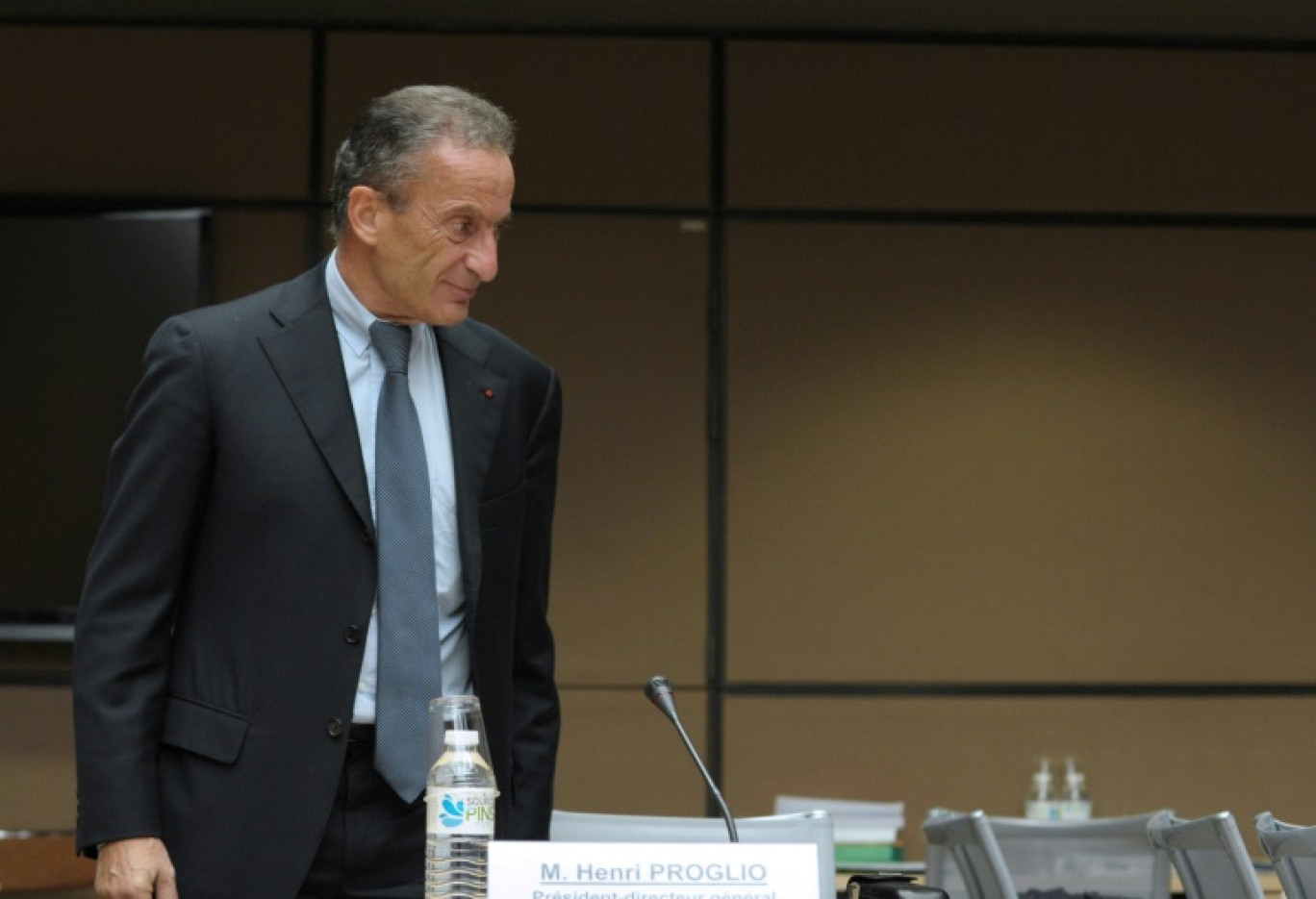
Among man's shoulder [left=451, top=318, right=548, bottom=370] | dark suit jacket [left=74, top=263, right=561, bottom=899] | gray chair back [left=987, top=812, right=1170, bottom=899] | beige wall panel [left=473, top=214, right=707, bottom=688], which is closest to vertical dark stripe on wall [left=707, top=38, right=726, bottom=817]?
beige wall panel [left=473, top=214, right=707, bottom=688]

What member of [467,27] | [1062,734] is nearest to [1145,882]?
[1062,734]

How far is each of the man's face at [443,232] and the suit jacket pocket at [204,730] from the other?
21.2 inches

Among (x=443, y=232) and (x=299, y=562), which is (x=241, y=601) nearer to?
(x=299, y=562)

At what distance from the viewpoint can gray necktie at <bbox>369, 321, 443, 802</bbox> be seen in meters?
2.15

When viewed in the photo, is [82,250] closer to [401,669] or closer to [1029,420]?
[1029,420]

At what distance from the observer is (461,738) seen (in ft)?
5.88

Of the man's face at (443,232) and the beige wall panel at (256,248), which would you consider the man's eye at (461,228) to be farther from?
the beige wall panel at (256,248)

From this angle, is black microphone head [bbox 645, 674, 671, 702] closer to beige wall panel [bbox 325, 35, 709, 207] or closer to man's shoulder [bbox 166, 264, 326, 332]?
man's shoulder [bbox 166, 264, 326, 332]

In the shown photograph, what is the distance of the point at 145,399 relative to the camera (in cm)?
222

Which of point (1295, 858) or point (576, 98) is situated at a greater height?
point (576, 98)

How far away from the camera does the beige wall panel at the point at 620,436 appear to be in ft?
17.5

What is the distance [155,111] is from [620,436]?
64.7 inches

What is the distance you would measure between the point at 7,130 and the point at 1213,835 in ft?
13.1

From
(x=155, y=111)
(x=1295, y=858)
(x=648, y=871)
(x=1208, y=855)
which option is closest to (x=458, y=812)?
(x=648, y=871)
